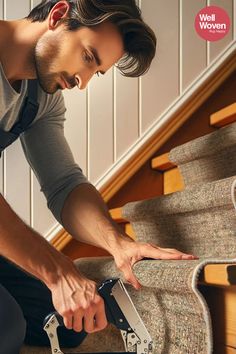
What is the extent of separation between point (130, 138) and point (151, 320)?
2.73 ft

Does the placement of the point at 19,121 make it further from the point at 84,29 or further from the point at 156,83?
the point at 156,83

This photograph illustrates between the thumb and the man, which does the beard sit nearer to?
the man

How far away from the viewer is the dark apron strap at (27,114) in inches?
59.9

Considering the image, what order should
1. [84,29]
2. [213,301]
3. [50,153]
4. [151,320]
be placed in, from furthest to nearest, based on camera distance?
[50,153] → [84,29] → [151,320] → [213,301]

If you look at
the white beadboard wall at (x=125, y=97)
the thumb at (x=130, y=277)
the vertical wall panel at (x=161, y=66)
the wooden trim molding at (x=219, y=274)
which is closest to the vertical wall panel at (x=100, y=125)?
the white beadboard wall at (x=125, y=97)

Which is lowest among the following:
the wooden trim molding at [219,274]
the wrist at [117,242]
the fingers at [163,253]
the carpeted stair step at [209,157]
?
the wrist at [117,242]

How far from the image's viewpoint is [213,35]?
2057mm

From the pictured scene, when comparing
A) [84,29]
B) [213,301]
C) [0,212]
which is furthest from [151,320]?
[84,29]

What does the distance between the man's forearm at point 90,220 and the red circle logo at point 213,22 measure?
2.44 feet

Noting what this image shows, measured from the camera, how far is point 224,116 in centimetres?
179

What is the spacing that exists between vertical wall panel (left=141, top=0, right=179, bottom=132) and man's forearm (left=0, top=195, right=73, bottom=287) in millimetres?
923

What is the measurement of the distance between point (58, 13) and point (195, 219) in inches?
21.1

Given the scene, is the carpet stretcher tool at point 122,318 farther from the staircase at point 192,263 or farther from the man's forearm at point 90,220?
the man's forearm at point 90,220

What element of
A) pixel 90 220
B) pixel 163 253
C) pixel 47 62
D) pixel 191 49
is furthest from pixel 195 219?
pixel 191 49
